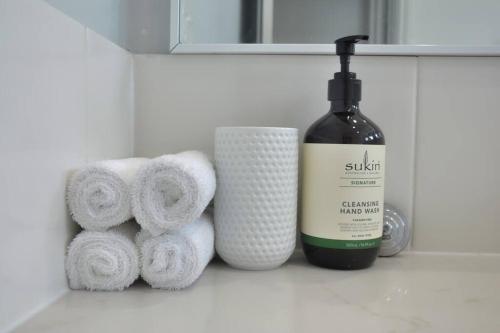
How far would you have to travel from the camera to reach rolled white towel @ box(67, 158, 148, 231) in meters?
0.38

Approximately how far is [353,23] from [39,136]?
1.34 ft

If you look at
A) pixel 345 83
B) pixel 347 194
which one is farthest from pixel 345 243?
pixel 345 83

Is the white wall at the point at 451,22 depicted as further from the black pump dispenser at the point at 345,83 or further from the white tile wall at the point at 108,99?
the white tile wall at the point at 108,99

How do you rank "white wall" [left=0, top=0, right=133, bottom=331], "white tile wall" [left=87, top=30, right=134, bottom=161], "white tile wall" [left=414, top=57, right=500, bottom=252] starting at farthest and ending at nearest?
"white tile wall" [left=414, top=57, right=500, bottom=252] < "white tile wall" [left=87, top=30, right=134, bottom=161] < "white wall" [left=0, top=0, right=133, bottom=331]

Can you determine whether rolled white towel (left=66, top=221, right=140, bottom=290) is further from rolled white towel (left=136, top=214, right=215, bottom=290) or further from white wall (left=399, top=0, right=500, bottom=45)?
white wall (left=399, top=0, right=500, bottom=45)

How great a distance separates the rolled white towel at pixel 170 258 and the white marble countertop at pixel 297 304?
0.04ft

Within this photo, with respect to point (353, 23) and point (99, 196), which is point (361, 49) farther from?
point (99, 196)

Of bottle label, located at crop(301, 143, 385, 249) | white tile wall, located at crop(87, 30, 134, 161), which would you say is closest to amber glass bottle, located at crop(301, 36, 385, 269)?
bottle label, located at crop(301, 143, 385, 249)

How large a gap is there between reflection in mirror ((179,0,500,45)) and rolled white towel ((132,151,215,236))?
9.5 inches

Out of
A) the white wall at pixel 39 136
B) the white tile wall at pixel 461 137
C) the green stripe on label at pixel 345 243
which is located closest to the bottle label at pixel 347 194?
the green stripe on label at pixel 345 243

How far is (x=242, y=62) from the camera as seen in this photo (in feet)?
1.79

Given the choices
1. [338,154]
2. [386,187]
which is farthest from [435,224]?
[338,154]

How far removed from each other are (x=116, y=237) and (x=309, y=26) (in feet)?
1.17

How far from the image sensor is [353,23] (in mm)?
569
